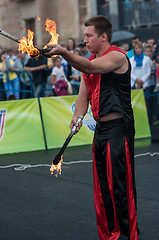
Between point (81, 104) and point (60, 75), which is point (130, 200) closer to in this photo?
point (81, 104)

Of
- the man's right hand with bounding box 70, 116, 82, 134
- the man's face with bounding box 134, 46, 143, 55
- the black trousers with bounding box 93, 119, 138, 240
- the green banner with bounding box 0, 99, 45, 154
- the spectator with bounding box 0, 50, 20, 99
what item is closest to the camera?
the black trousers with bounding box 93, 119, 138, 240

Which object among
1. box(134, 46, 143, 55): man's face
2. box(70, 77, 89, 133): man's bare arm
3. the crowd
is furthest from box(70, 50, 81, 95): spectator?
box(70, 77, 89, 133): man's bare arm

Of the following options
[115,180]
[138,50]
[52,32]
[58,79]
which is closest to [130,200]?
[115,180]

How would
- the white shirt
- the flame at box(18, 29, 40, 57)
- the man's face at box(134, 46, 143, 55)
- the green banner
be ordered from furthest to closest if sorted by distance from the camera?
the white shirt < the man's face at box(134, 46, 143, 55) < the green banner < the flame at box(18, 29, 40, 57)

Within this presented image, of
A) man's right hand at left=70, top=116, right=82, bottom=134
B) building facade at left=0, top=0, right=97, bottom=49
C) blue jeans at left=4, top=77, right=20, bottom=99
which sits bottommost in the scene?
blue jeans at left=4, top=77, right=20, bottom=99

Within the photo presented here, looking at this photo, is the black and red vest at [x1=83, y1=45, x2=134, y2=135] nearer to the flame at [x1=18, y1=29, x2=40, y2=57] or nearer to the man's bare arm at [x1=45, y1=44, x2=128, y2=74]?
the man's bare arm at [x1=45, y1=44, x2=128, y2=74]

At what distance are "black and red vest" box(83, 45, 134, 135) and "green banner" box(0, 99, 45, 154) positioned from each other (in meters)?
5.63

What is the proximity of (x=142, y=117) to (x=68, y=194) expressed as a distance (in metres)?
4.85

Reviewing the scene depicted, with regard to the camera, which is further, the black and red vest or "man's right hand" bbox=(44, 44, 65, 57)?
the black and red vest

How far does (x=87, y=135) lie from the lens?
992 centimetres

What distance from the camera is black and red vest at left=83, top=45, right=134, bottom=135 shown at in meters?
3.86

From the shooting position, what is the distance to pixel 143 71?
11.1 meters

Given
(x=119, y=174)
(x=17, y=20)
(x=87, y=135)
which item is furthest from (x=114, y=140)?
(x=17, y=20)

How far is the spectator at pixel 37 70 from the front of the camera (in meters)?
12.0
